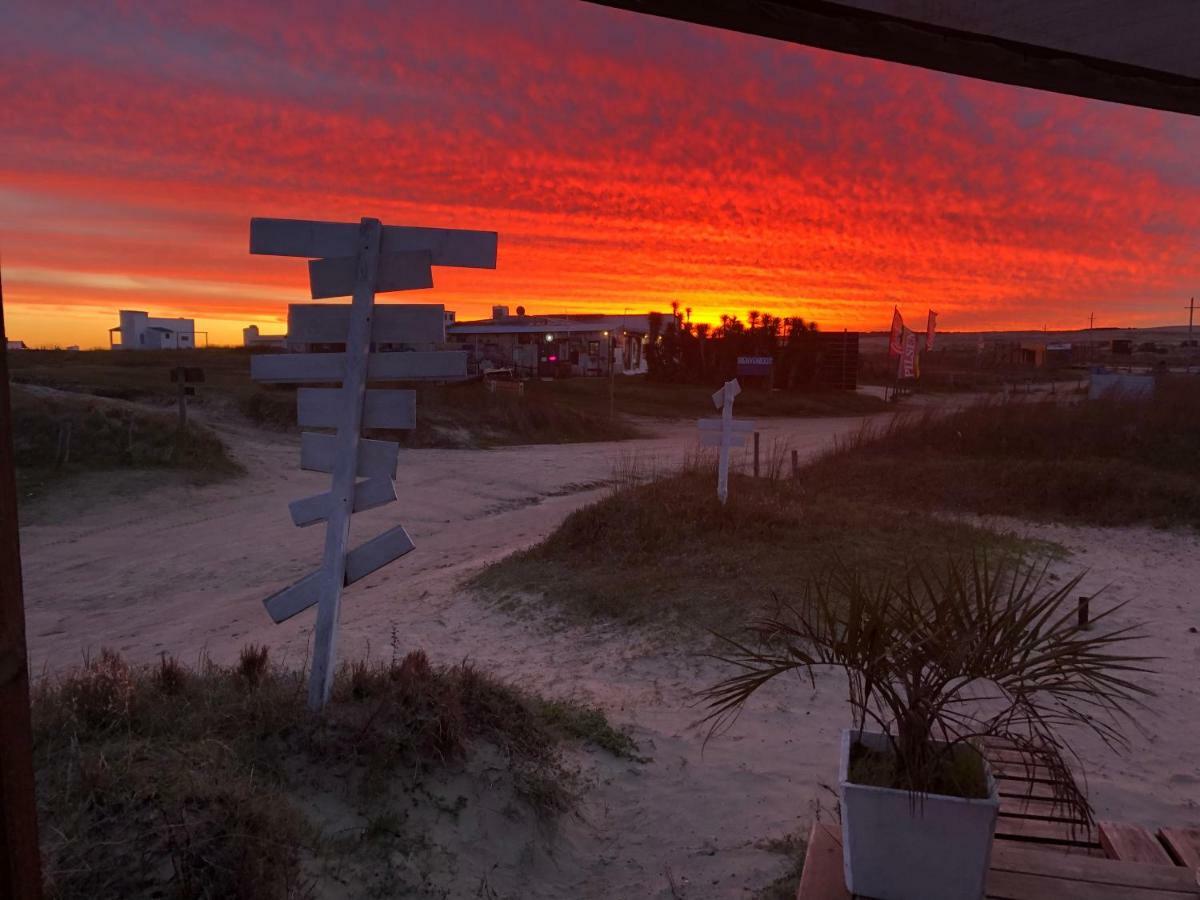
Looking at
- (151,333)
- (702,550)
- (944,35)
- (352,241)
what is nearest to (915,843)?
(944,35)

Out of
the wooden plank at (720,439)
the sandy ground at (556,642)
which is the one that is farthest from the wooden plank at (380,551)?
the wooden plank at (720,439)

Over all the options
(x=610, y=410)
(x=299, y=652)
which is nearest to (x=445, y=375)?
(x=299, y=652)

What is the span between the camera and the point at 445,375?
4.24 metres

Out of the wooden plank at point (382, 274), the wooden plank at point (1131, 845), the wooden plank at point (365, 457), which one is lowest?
the wooden plank at point (1131, 845)

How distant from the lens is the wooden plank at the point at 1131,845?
2764mm

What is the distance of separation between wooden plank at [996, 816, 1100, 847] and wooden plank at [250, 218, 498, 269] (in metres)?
3.09

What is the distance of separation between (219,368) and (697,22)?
38424 millimetres

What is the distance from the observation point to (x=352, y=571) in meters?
4.27

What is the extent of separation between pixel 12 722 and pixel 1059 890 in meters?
2.70

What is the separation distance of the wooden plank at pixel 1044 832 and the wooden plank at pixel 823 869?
1.96 ft

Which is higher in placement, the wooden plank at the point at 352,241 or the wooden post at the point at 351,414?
the wooden plank at the point at 352,241

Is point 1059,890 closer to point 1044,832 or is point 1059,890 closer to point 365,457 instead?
point 1044,832

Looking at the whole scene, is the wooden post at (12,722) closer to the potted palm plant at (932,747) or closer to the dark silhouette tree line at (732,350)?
the potted palm plant at (932,747)

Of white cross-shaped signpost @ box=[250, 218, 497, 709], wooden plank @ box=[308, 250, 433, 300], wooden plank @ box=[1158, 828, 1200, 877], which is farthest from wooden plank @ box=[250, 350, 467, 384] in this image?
wooden plank @ box=[1158, 828, 1200, 877]
